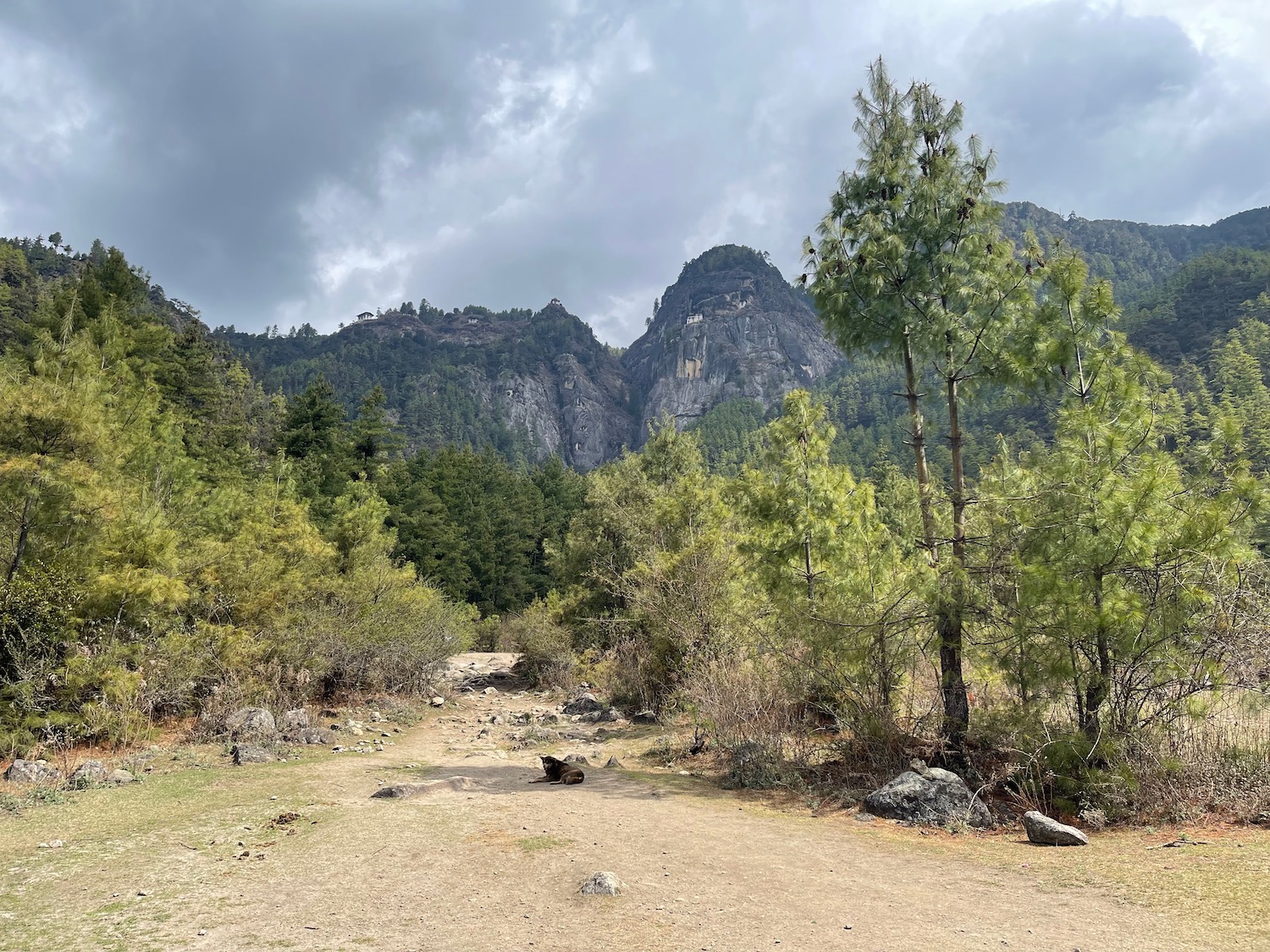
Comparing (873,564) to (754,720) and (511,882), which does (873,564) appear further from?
(511,882)

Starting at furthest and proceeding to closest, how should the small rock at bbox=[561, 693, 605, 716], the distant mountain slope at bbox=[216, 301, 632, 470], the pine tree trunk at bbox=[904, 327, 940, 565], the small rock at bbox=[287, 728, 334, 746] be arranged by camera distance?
the distant mountain slope at bbox=[216, 301, 632, 470] → the small rock at bbox=[561, 693, 605, 716] → the small rock at bbox=[287, 728, 334, 746] → the pine tree trunk at bbox=[904, 327, 940, 565]

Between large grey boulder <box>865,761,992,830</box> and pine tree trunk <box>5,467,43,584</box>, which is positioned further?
pine tree trunk <box>5,467,43,584</box>

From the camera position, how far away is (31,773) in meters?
8.90

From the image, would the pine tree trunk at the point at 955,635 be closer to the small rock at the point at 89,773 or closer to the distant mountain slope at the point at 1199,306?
the small rock at the point at 89,773

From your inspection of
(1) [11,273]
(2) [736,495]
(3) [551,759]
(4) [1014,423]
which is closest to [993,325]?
(2) [736,495]

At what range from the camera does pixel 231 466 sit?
26609mm

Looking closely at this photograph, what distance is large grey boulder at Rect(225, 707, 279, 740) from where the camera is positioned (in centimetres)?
1256

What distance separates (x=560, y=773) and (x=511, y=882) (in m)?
4.62

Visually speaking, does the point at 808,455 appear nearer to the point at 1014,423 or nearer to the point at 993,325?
the point at 993,325

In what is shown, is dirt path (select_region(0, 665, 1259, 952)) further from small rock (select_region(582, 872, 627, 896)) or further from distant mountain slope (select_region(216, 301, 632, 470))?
distant mountain slope (select_region(216, 301, 632, 470))

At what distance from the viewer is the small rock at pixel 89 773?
8.79 meters

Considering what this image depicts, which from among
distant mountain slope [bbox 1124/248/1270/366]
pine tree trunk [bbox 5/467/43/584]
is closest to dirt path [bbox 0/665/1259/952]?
pine tree trunk [bbox 5/467/43/584]

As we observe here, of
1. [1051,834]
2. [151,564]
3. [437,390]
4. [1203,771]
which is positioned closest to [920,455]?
[1203,771]

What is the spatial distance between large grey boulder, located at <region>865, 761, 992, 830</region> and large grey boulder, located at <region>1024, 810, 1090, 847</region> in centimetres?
74
